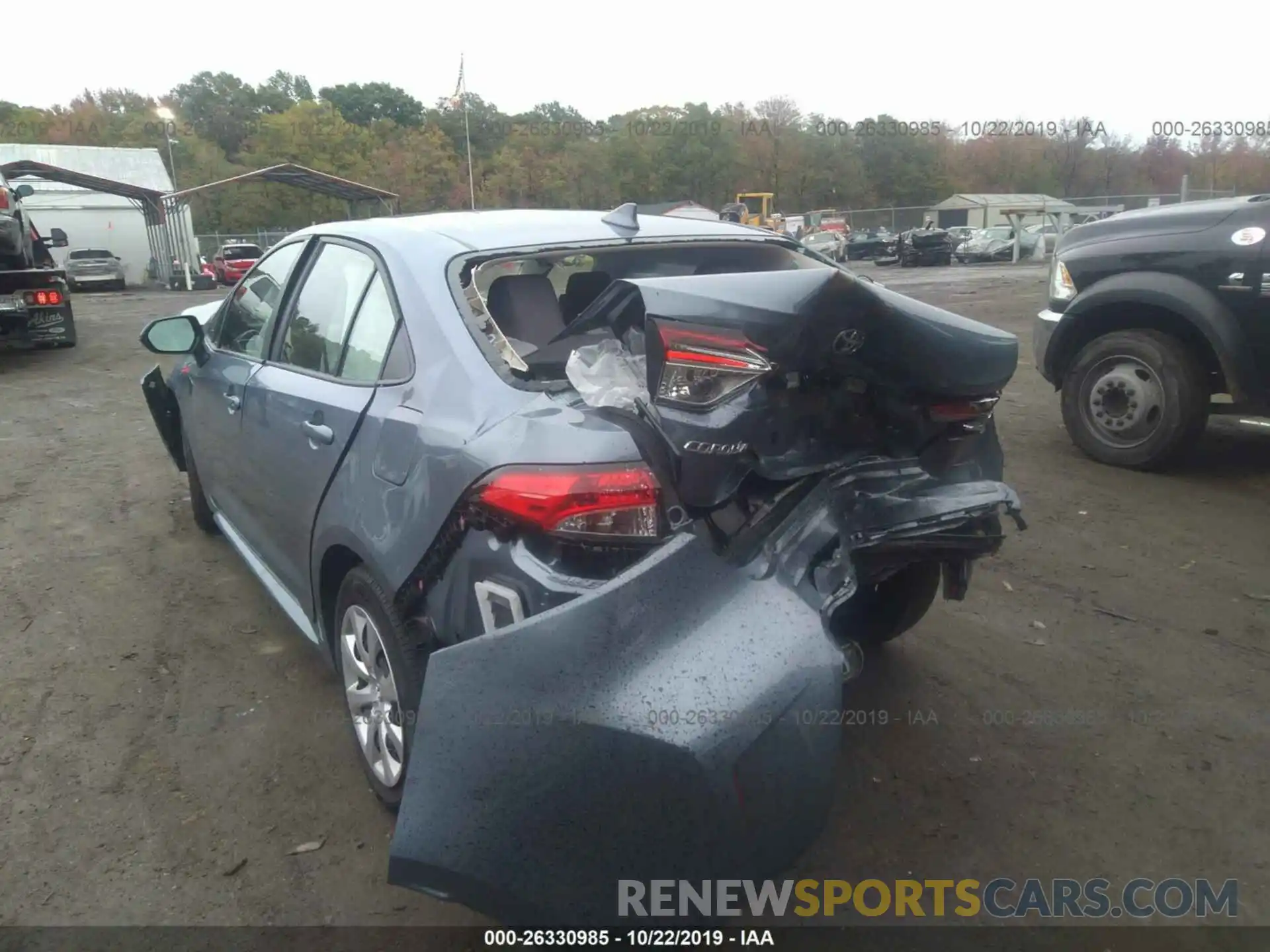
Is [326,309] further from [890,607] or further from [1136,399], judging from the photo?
[1136,399]

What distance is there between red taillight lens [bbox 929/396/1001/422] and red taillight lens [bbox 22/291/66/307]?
510 inches

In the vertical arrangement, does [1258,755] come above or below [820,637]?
below

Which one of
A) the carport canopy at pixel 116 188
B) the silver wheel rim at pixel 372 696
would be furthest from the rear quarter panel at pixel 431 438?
the carport canopy at pixel 116 188

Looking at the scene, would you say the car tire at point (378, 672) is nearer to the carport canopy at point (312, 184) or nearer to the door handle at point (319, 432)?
the door handle at point (319, 432)

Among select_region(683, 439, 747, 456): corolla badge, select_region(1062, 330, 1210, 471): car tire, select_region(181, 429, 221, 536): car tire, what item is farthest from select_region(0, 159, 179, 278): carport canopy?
select_region(683, 439, 747, 456): corolla badge

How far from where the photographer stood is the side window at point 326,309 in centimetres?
313

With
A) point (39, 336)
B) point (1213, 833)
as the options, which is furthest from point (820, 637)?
point (39, 336)

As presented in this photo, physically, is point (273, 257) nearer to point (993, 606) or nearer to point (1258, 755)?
point (993, 606)

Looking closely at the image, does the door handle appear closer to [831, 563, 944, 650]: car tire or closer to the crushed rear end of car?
the crushed rear end of car

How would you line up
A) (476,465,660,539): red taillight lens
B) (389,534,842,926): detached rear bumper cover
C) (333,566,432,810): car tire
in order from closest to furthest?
(389,534,842,926): detached rear bumper cover → (476,465,660,539): red taillight lens → (333,566,432,810): car tire

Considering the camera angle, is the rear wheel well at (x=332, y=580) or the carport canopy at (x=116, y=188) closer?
the rear wheel well at (x=332, y=580)

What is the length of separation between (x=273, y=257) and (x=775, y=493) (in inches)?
104

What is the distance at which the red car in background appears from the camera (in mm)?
30969

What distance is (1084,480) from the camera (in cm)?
577
